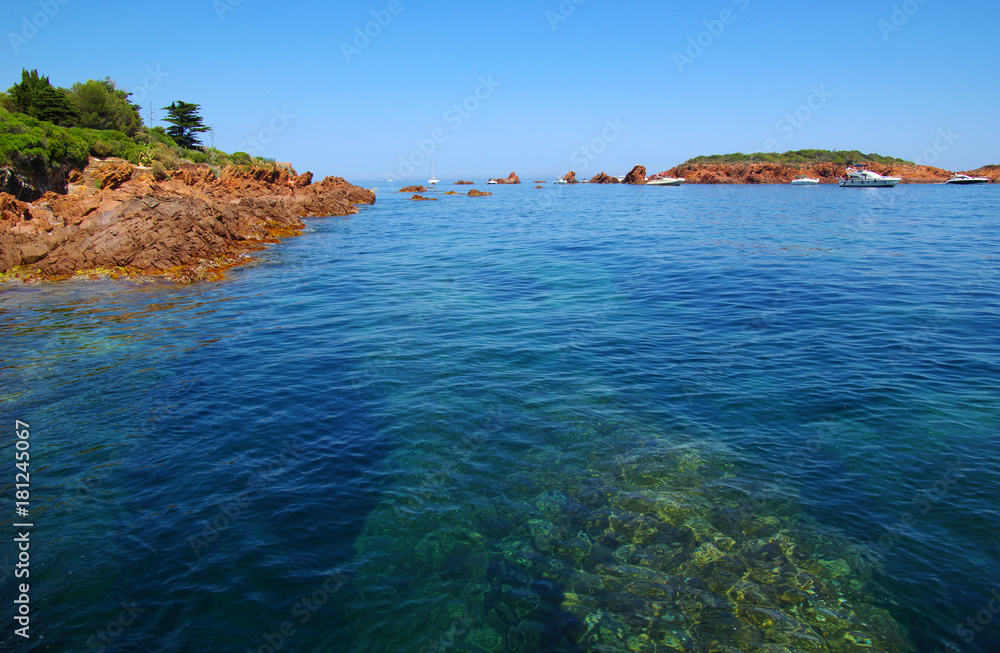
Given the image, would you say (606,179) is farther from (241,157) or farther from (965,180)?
(241,157)

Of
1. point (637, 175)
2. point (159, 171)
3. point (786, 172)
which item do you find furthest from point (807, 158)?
point (159, 171)

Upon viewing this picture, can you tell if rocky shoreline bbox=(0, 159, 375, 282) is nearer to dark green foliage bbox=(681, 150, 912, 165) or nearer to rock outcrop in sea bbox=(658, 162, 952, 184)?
rock outcrop in sea bbox=(658, 162, 952, 184)

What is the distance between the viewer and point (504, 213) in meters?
72.8

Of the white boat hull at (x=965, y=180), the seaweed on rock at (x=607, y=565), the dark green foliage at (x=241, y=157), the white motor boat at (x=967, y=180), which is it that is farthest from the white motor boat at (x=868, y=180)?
the seaweed on rock at (x=607, y=565)

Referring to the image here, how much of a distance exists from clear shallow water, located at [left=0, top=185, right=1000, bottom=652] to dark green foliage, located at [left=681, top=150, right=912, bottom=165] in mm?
176696

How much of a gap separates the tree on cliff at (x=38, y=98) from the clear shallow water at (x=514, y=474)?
130 ft

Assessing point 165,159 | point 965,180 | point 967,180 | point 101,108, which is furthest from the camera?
point 967,180

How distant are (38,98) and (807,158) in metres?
196

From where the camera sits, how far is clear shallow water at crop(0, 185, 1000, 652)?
6.38 meters

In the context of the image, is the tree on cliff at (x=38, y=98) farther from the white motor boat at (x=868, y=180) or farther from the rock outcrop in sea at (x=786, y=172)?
the rock outcrop in sea at (x=786, y=172)

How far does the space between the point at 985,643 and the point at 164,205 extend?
3489 cm

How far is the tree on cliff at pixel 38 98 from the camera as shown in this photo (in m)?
45.5

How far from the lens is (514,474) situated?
30.6 ft

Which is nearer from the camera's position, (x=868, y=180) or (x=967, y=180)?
(x=868, y=180)
